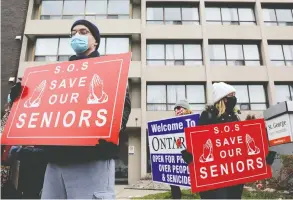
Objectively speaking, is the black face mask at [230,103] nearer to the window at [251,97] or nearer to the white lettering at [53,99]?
the white lettering at [53,99]

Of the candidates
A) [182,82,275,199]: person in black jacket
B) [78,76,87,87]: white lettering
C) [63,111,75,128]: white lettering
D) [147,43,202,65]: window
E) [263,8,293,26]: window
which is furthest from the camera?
[263,8,293,26]: window

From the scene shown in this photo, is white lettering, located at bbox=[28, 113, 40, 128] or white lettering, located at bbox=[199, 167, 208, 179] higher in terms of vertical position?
white lettering, located at bbox=[28, 113, 40, 128]

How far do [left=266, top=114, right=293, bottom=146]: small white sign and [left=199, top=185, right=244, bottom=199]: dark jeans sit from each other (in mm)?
7782

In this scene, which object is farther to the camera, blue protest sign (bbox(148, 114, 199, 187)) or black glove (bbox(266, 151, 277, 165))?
blue protest sign (bbox(148, 114, 199, 187))

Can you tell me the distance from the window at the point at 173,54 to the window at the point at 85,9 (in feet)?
11.0

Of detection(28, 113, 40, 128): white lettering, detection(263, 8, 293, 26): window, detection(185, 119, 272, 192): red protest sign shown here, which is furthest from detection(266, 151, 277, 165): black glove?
detection(263, 8, 293, 26): window

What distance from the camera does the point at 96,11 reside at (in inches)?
738

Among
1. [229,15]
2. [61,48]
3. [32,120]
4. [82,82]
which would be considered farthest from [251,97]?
[32,120]

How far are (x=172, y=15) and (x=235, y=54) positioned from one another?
5.23 metres

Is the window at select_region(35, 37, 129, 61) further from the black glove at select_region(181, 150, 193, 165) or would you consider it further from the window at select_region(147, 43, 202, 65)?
the black glove at select_region(181, 150, 193, 165)

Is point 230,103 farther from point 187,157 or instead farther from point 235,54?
point 235,54

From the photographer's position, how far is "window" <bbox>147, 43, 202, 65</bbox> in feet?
59.4

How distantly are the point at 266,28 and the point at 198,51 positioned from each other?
5.04 m

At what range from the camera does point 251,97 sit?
691 inches
